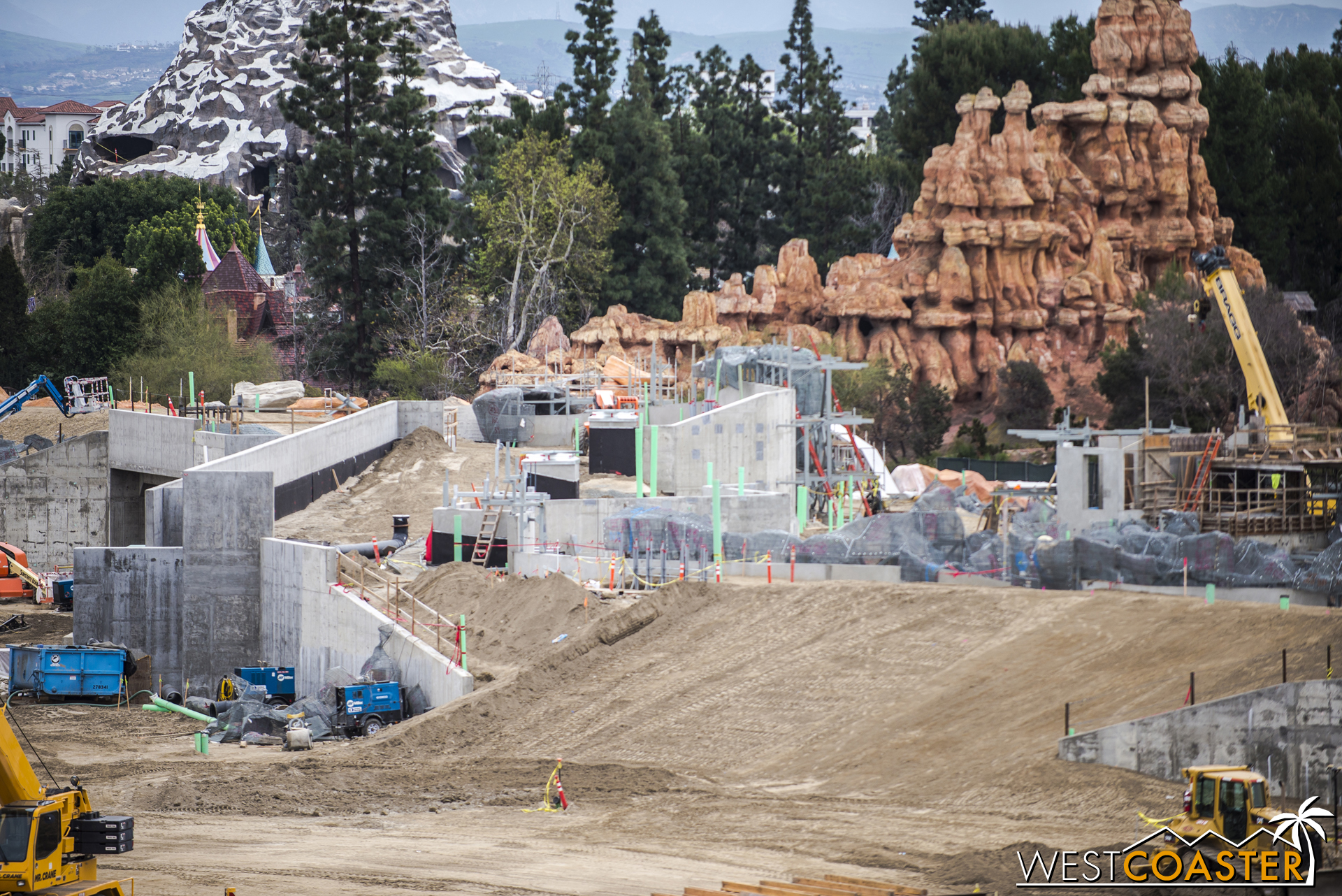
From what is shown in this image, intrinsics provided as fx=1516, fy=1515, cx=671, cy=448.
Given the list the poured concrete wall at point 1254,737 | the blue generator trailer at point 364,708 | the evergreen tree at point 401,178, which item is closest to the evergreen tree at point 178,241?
the evergreen tree at point 401,178

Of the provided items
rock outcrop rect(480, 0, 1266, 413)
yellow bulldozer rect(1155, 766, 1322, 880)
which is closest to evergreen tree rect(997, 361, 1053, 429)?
rock outcrop rect(480, 0, 1266, 413)

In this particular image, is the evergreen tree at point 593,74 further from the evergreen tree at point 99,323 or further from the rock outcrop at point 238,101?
the rock outcrop at point 238,101

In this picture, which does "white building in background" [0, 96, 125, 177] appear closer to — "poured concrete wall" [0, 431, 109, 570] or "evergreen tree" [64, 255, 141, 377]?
"evergreen tree" [64, 255, 141, 377]

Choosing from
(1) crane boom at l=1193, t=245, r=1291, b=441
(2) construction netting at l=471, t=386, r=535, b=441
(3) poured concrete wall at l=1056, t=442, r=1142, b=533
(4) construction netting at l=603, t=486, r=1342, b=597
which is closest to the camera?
(4) construction netting at l=603, t=486, r=1342, b=597

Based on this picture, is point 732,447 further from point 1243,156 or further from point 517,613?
point 1243,156

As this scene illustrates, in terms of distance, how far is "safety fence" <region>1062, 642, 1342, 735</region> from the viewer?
21484mm

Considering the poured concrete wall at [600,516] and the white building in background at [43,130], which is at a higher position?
the white building in background at [43,130]

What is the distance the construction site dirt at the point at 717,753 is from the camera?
18531 millimetres

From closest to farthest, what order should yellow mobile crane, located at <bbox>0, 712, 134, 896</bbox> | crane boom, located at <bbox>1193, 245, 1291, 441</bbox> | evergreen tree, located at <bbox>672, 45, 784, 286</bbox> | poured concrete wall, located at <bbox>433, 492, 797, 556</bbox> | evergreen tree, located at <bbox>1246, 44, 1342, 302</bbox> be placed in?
yellow mobile crane, located at <bbox>0, 712, 134, 896</bbox>
poured concrete wall, located at <bbox>433, 492, 797, 556</bbox>
crane boom, located at <bbox>1193, 245, 1291, 441</bbox>
evergreen tree, located at <bbox>1246, 44, 1342, 302</bbox>
evergreen tree, located at <bbox>672, 45, 784, 286</bbox>

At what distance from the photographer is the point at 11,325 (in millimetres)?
75188

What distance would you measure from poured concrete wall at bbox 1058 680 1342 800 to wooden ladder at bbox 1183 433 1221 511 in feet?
59.8

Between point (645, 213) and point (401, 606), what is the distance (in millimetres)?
49766

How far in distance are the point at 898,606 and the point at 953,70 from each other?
54408mm

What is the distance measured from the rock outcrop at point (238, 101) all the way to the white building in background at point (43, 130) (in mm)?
25492
